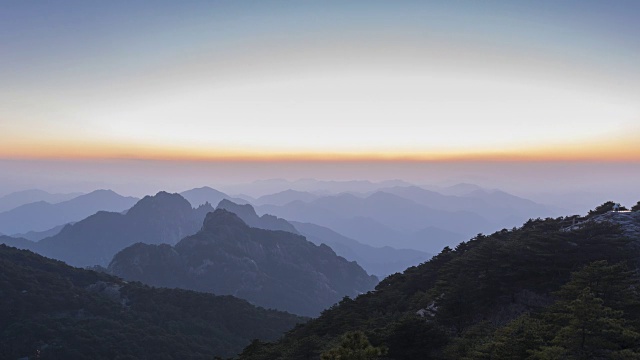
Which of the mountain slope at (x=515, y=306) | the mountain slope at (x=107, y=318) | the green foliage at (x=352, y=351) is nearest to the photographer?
the green foliage at (x=352, y=351)

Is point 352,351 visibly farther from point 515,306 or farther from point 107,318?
point 107,318

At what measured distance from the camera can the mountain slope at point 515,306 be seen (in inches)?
829

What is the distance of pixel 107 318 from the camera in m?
117

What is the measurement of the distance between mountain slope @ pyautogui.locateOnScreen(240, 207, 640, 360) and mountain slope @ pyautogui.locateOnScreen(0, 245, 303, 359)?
74.0 metres

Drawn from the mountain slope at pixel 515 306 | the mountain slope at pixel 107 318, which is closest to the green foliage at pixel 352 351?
the mountain slope at pixel 515 306

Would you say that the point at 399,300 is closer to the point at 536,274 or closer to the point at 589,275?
the point at 536,274

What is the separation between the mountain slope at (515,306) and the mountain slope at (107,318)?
74.0m

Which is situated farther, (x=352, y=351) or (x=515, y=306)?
(x=515, y=306)

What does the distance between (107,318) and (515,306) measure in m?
121

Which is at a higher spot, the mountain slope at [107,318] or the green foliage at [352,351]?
the green foliage at [352,351]

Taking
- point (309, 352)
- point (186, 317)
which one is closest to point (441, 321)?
point (309, 352)

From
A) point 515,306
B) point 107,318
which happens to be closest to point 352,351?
point 515,306

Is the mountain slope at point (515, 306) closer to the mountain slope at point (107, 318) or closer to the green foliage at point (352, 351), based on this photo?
the green foliage at point (352, 351)

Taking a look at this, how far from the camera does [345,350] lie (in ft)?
65.1
